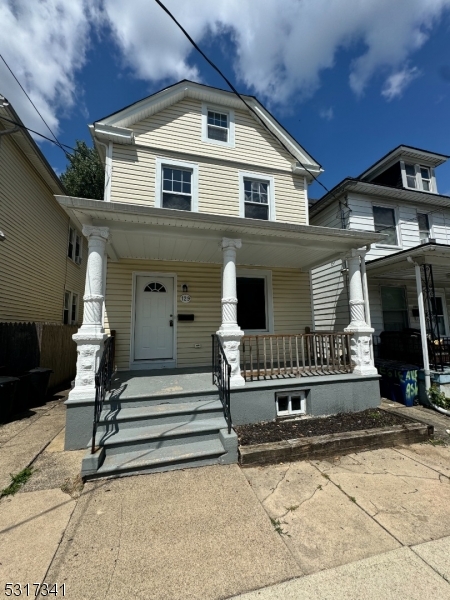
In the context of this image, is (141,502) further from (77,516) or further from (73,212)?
(73,212)

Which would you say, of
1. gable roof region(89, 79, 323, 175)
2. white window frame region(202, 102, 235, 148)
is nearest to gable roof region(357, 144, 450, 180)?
gable roof region(89, 79, 323, 175)

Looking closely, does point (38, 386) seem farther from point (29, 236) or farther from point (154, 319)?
point (29, 236)

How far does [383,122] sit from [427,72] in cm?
128

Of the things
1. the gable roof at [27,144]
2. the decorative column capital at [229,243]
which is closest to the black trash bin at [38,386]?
the decorative column capital at [229,243]

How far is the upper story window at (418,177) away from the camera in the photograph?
945cm

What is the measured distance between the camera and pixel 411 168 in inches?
377

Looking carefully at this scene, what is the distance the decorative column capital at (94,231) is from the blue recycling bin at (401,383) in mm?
6499

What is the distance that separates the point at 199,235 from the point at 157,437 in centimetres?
325

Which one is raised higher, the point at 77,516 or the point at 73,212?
the point at 73,212

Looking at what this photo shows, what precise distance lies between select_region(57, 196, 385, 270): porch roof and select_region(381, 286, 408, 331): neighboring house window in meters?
3.12

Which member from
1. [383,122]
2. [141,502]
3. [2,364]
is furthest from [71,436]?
[383,122]

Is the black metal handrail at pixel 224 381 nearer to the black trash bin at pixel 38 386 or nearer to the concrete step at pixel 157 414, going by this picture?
the concrete step at pixel 157 414

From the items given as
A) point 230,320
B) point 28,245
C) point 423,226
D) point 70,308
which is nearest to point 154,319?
point 230,320

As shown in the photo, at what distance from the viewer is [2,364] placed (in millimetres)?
5973
